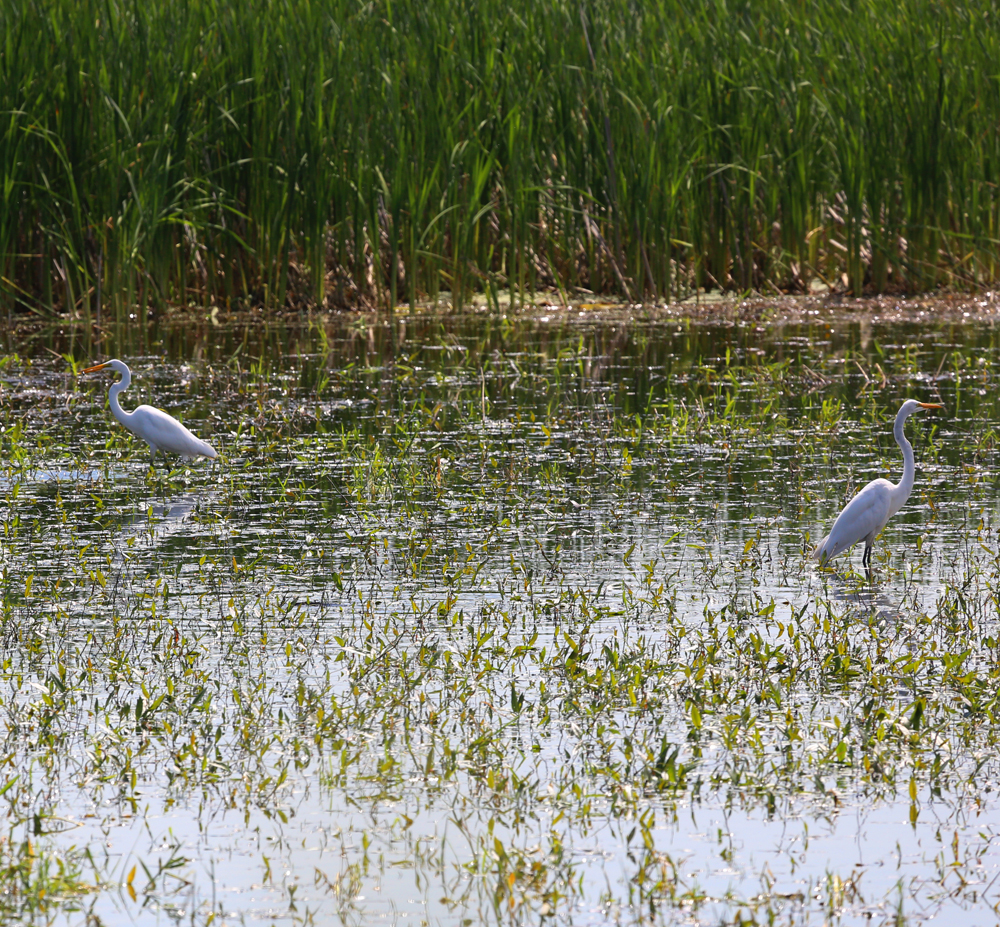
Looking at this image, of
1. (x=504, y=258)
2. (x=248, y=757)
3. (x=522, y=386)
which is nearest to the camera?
(x=248, y=757)

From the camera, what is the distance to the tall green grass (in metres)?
12.1

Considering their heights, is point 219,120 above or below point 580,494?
above

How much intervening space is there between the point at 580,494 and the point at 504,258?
6419 mm

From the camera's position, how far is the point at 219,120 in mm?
12492

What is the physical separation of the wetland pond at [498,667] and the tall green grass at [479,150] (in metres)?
3.11

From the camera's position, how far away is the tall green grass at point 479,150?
12148mm

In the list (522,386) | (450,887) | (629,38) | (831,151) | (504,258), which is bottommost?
(450,887)

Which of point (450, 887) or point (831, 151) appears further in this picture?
point (831, 151)

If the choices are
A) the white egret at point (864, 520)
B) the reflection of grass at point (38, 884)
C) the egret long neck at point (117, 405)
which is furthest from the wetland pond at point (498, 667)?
the egret long neck at point (117, 405)

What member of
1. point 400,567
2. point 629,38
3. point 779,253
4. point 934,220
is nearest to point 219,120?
point 629,38

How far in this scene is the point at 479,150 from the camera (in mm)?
12898

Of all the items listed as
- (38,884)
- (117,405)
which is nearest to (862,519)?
(38,884)

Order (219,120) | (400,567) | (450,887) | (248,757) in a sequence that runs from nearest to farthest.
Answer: (450,887) < (248,757) < (400,567) < (219,120)

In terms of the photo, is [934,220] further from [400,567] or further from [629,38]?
[400,567]
